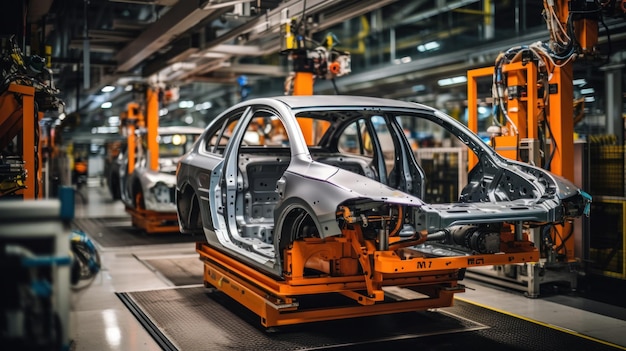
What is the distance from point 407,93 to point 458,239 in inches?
549

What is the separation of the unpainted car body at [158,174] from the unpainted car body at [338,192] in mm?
4014

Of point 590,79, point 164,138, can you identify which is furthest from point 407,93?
point 164,138

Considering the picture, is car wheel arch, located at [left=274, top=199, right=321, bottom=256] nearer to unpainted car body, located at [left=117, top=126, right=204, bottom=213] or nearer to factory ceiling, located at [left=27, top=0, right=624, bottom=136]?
factory ceiling, located at [left=27, top=0, right=624, bottom=136]

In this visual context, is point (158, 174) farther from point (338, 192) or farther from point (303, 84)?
point (338, 192)

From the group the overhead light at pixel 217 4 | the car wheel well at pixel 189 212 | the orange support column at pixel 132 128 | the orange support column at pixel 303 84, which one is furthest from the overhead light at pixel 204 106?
the car wheel well at pixel 189 212

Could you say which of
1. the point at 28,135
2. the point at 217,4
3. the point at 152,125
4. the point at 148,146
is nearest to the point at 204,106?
the point at 152,125

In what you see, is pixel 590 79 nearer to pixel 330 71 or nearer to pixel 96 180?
pixel 330 71

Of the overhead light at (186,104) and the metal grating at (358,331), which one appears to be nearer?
the metal grating at (358,331)

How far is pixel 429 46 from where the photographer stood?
53.4ft

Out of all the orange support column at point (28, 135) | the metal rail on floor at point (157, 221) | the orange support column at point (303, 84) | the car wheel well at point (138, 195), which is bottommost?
the metal rail on floor at point (157, 221)

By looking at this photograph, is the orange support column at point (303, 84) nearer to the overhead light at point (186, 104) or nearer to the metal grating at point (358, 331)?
the metal grating at point (358, 331)

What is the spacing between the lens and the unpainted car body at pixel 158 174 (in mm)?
10438

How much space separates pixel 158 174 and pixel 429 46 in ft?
27.5

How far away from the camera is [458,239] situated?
4910 mm
